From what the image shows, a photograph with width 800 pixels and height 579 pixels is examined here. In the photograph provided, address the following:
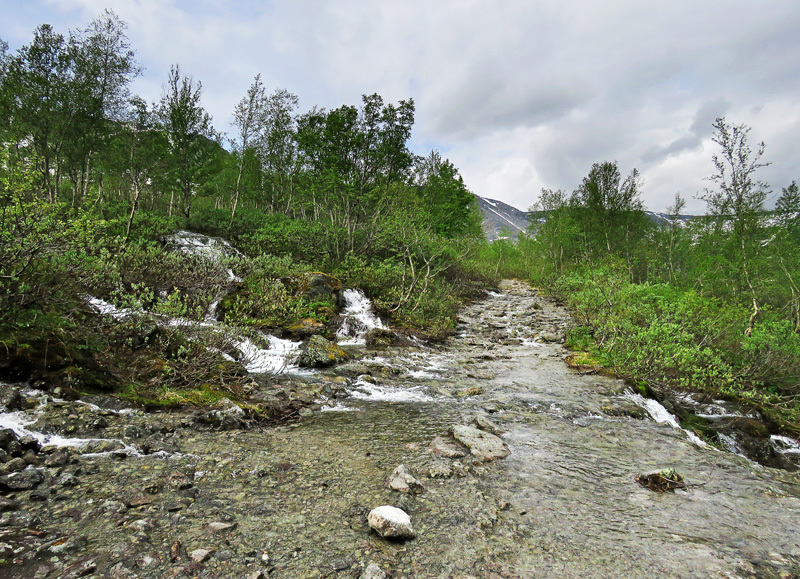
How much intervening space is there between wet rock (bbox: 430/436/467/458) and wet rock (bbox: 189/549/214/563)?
4.25 meters

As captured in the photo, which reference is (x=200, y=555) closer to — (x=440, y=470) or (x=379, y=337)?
(x=440, y=470)

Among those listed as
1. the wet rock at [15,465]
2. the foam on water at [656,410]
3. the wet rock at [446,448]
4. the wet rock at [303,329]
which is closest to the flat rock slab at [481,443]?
the wet rock at [446,448]

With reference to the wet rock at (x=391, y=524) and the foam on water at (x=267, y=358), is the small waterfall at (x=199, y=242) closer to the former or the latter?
the foam on water at (x=267, y=358)

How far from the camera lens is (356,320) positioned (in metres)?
19.1

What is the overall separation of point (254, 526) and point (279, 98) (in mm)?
43269

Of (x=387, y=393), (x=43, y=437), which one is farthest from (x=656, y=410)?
(x=43, y=437)

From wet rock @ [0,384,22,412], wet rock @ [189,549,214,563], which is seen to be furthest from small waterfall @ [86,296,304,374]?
wet rock @ [189,549,214,563]

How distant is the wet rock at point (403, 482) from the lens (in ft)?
17.2

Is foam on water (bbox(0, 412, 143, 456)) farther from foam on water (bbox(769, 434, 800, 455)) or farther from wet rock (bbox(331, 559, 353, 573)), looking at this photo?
foam on water (bbox(769, 434, 800, 455))

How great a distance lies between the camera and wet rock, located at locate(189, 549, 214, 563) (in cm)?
339

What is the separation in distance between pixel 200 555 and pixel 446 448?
469cm

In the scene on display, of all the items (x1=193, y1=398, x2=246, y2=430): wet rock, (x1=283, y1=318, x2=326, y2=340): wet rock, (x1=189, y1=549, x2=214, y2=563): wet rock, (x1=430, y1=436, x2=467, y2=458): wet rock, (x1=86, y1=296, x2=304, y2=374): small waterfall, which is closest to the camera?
(x1=189, y1=549, x2=214, y2=563): wet rock

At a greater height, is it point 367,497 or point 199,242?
point 199,242

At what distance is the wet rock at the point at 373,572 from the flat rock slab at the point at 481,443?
3.63 meters
